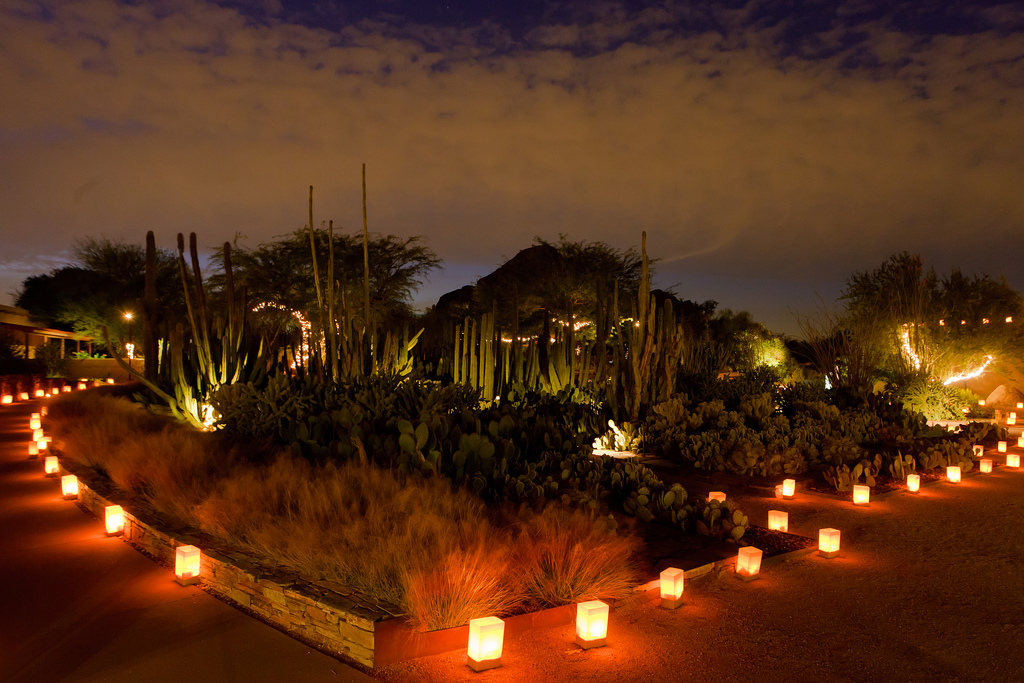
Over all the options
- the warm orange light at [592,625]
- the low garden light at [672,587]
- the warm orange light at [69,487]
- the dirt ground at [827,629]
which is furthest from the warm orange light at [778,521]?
the warm orange light at [69,487]

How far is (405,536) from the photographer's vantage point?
11.3 feet

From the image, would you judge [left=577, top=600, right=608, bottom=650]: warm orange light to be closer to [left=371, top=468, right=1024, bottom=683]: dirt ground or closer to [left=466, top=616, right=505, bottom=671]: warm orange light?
[left=371, top=468, right=1024, bottom=683]: dirt ground

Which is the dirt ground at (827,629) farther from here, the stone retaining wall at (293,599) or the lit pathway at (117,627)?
the lit pathway at (117,627)

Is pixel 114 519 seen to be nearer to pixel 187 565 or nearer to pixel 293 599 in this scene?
pixel 187 565

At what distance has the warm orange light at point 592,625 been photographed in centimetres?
306

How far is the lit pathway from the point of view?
2.78 m

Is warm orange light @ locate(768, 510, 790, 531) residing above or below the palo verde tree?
below

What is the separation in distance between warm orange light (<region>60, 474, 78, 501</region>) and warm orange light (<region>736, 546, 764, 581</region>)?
531 cm

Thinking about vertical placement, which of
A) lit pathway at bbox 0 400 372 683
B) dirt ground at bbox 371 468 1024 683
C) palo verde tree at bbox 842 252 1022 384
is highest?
palo verde tree at bbox 842 252 1022 384

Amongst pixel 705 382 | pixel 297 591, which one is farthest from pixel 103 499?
pixel 705 382

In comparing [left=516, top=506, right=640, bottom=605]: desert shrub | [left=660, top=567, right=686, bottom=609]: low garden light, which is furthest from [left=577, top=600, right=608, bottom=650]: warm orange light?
[left=660, top=567, right=686, bottom=609]: low garden light

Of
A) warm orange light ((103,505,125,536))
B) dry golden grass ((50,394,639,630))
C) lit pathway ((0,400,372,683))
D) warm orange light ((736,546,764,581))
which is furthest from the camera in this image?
warm orange light ((103,505,125,536))

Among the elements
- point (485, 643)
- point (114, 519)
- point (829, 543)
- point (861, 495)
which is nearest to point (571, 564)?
point (485, 643)

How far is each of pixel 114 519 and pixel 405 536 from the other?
2521mm
